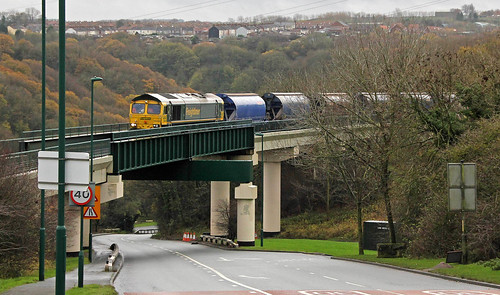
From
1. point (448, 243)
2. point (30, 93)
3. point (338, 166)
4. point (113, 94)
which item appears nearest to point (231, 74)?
point (113, 94)

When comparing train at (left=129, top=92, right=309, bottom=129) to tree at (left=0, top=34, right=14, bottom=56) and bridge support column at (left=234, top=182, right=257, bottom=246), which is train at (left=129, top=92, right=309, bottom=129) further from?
tree at (left=0, top=34, right=14, bottom=56)

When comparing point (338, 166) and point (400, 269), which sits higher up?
point (338, 166)

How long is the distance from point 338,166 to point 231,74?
4324 inches

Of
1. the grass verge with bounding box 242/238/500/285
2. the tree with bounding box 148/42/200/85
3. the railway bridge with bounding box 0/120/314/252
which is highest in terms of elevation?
the tree with bounding box 148/42/200/85

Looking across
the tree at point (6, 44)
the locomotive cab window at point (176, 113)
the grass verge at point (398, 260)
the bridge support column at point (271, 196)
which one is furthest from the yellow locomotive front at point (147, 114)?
the tree at point (6, 44)

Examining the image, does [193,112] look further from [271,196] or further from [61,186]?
[61,186]

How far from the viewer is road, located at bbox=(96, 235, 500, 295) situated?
27094 mm

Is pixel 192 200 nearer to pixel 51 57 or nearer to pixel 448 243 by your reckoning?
pixel 51 57

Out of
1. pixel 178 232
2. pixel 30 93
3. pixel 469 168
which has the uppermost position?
pixel 30 93

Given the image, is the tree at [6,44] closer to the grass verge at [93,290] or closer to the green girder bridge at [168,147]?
the green girder bridge at [168,147]

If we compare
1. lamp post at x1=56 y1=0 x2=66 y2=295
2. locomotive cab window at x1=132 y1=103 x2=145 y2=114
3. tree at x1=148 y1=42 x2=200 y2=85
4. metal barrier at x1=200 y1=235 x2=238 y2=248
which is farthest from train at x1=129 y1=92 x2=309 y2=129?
tree at x1=148 y1=42 x2=200 y2=85

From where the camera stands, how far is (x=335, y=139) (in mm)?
47062

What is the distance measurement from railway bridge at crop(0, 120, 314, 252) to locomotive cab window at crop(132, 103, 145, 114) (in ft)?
6.46

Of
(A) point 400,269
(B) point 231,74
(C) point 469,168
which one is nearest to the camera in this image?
(C) point 469,168
